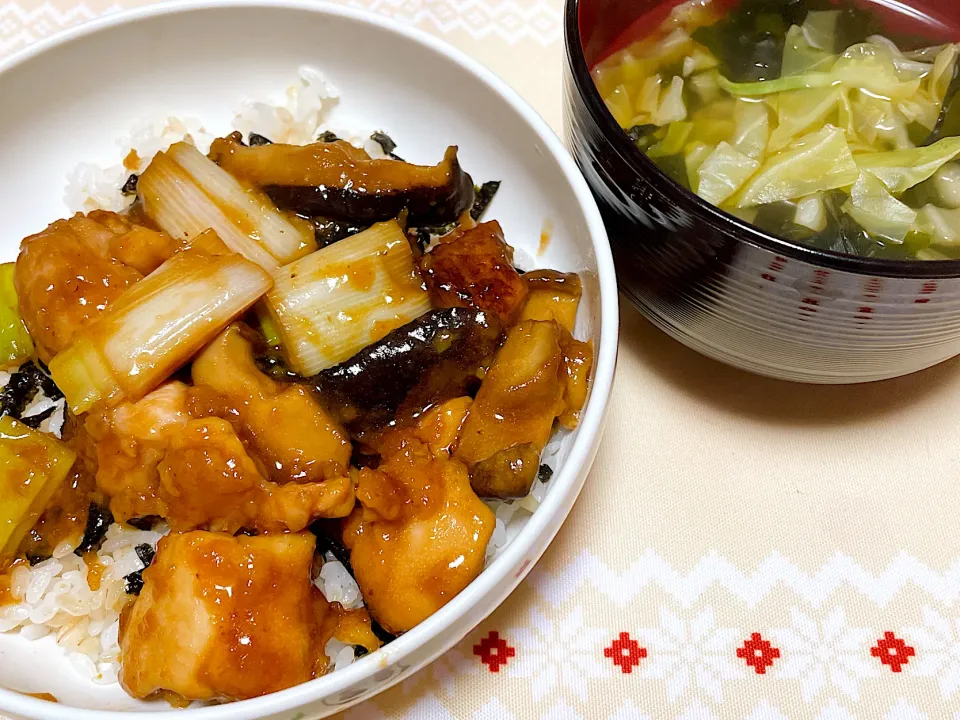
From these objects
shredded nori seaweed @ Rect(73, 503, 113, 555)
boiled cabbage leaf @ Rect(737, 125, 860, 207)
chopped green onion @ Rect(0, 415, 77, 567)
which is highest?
chopped green onion @ Rect(0, 415, 77, 567)

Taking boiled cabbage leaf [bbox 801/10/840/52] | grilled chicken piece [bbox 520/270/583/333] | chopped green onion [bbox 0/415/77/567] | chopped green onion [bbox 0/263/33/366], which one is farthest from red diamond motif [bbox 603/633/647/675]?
boiled cabbage leaf [bbox 801/10/840/52]

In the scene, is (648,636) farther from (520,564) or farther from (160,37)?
(160,37)

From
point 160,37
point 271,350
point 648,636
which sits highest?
point 160,37

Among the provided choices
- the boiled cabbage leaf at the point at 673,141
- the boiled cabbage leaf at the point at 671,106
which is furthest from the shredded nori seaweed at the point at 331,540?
the boiled cabbage leaf at the point at 671,106

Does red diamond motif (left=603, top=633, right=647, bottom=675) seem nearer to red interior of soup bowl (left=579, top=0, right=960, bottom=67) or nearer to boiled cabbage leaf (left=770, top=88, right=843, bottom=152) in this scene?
boiled cabbage leaf (left=770, top=88, right=843, bottom=152)

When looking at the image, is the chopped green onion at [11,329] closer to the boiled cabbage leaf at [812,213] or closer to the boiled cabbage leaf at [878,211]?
the boiled cabbage leaf at [812,213]

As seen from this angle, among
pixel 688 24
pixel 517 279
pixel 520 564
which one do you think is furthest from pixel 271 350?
pixel 688 24

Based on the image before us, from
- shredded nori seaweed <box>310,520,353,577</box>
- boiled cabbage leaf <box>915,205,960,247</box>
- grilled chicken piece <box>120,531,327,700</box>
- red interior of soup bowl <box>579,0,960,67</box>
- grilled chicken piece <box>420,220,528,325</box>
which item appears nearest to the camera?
grilled chicken piece <box>120,531,327,700</box>

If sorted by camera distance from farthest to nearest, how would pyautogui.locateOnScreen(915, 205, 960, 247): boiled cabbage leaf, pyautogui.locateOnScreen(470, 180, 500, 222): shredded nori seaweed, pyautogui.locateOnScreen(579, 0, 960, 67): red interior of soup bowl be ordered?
pyautogui.locateOnScreen(470, 180, 500, 222): shredded nori seaweed < pyautogui.locateOnScreen(579, 0, 960, 67): red interior of soup bowl < pyautogui.locateOnScreen(915, 205, 960, 247): boiled cabbage leaf
